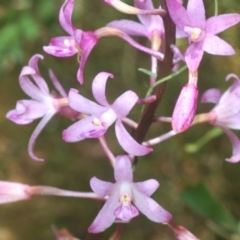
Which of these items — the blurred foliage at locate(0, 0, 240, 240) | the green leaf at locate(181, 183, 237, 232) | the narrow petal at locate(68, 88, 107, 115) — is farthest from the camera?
the blurred foliage at locate(0, 0, 240, 240)

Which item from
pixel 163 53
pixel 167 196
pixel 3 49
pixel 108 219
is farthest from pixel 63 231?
pixel 167 196

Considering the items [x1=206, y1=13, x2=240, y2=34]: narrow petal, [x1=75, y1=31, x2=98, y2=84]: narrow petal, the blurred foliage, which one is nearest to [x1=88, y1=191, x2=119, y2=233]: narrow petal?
[x1=75, y1=31, x2=98, y2=84]: narrow petal

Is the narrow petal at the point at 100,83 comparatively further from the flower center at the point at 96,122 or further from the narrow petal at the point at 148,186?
the narrow petal at the point at 148,186

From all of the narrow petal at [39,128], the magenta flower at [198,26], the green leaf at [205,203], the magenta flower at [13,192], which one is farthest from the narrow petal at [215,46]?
the green leaf at [205,203]

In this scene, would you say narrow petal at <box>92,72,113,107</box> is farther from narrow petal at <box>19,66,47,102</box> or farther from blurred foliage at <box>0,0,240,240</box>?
blurred foliage at <box>0,0,240,240</box>

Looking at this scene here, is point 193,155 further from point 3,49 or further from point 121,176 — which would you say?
point 121,176

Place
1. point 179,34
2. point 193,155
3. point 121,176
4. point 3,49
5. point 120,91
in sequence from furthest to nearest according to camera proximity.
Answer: point 120,91, point 193,155, point 3,49, point 179,34, point 121,176
